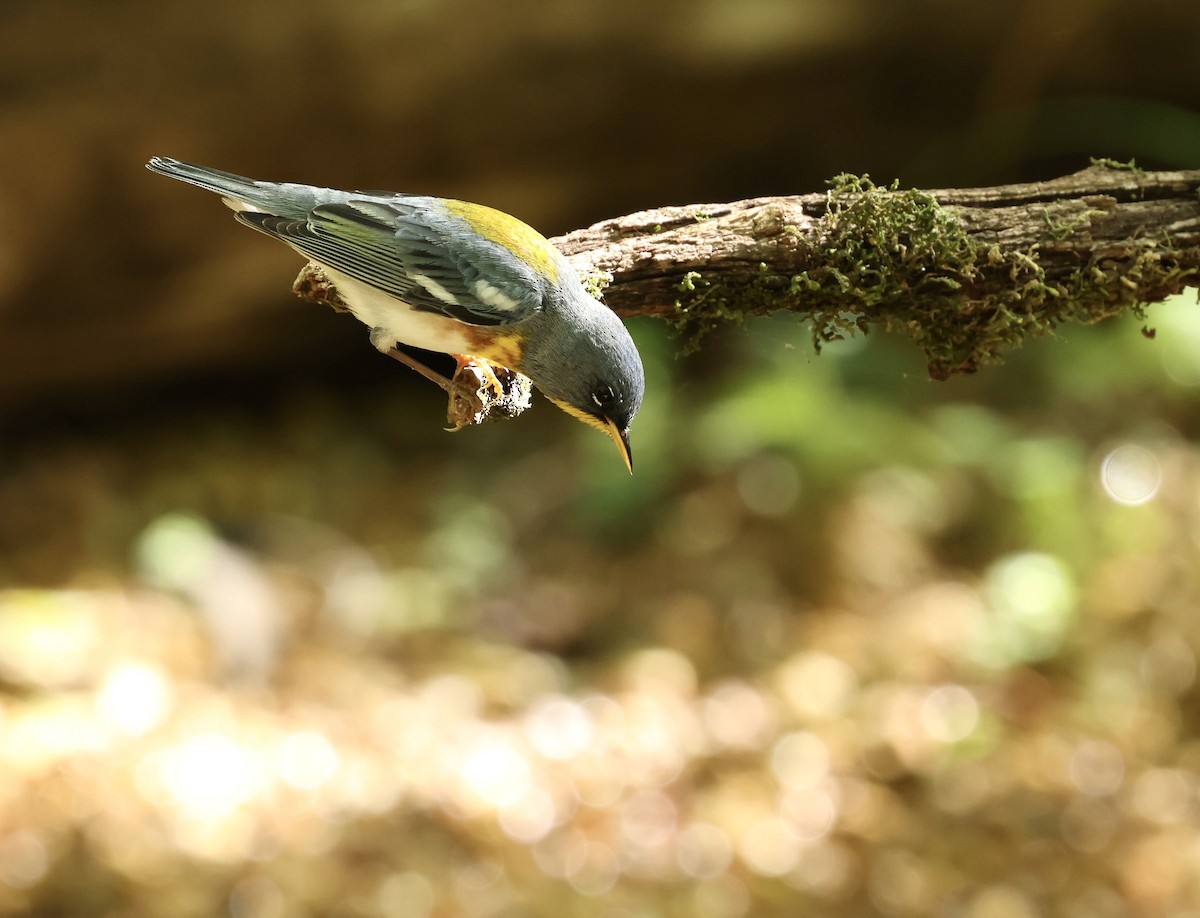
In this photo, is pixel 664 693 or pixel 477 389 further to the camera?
pixel 664 693

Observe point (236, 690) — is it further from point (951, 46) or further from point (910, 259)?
point (951, 46)

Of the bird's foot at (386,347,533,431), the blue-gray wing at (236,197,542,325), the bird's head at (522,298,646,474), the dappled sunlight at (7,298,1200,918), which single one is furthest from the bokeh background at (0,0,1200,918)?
the blue-gray wing at (236,197,542,325)

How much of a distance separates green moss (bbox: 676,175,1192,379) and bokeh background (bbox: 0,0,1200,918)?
3657mm

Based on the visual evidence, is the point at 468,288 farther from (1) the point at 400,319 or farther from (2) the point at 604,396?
(2) the point at 604,396

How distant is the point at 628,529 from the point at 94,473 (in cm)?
469

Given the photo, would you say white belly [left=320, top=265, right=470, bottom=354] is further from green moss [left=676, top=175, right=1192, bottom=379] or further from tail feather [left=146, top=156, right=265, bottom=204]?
green moss [left=676, top=175, right=1192, bottom=379]

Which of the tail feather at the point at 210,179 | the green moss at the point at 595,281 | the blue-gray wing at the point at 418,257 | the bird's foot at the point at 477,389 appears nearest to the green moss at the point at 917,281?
the green moss at the point at 595,281

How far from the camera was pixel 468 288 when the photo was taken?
3373 millimetres

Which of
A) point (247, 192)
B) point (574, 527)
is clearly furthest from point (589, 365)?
point (574, 527)

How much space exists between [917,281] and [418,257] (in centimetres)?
150

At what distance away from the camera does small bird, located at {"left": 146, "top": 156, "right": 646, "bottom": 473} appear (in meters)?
3.26

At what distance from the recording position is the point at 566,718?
6930mm

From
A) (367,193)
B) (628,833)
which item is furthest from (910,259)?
(628,833)

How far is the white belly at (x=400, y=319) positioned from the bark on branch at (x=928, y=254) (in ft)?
1.44
